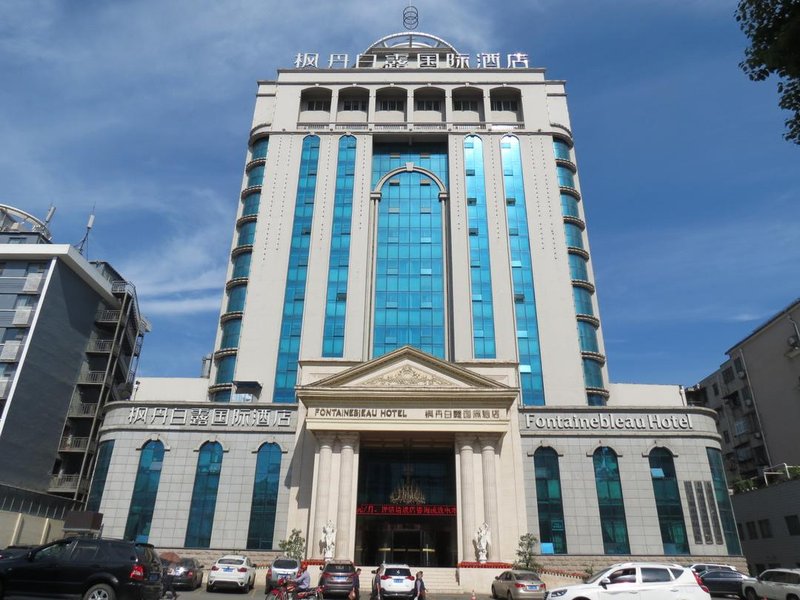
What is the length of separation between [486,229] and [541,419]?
24.0 m

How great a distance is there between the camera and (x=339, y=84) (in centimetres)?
6994

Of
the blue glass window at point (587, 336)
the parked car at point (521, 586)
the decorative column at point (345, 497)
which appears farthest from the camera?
the blue glass window at point (587, 336)

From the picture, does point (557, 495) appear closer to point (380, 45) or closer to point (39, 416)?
point (39, 416)

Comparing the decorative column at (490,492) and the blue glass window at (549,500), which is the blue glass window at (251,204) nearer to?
the decorative column at (490,492)

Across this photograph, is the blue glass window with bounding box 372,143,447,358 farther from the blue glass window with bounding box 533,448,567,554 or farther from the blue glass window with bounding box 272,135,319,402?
the blue glass window with bounding box 533,448,567,554

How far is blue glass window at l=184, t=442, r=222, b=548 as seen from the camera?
39750 mm

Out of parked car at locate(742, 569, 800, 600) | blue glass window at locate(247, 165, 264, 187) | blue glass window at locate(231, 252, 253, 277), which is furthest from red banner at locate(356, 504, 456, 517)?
blue glass window at locate(247, 165, 264, 187)

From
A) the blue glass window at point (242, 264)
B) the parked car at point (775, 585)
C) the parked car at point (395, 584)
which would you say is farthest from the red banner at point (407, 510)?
the blue glass window at point (242, 264)

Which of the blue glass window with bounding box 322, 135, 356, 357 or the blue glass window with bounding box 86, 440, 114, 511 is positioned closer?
the blue glass window with bounding box 86, 440, 114, 511

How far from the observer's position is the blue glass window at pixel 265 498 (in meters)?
39.7

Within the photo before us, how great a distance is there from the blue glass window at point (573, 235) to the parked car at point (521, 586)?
39.1 m

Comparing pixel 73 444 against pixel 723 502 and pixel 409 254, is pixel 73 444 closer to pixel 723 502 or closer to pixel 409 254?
pixel 409 254

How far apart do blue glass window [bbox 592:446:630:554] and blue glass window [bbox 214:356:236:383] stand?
3274cm

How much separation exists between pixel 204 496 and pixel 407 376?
1695cm
